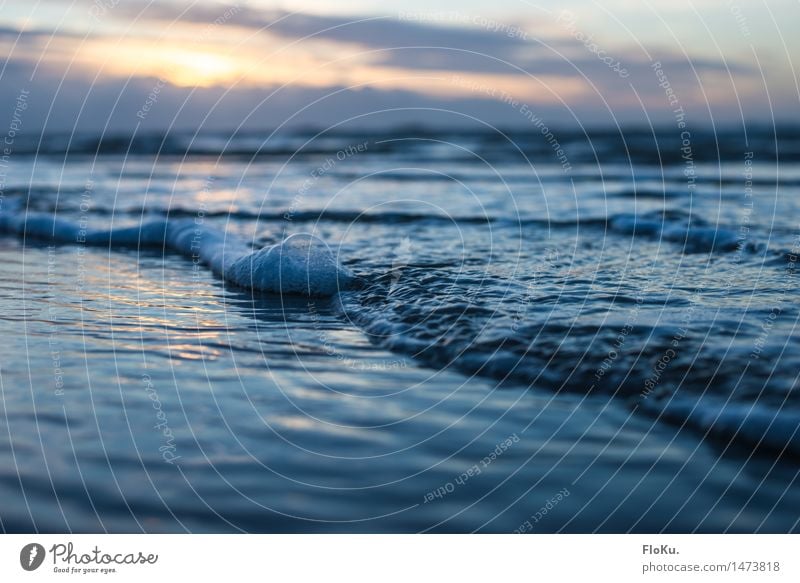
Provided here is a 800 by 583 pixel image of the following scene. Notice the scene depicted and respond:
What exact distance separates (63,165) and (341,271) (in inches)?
721

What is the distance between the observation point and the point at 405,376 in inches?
206

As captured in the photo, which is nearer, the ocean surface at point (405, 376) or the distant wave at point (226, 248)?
the ocean surface at point (405, 376)

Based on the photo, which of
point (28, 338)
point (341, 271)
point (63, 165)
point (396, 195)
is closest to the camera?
point (28, 338)

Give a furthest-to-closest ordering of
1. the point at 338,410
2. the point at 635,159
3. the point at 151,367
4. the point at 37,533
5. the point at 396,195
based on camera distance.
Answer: the point at 635,159, the point at 396,195, the point at 151,367, the point at 338,410, the point at 37,533

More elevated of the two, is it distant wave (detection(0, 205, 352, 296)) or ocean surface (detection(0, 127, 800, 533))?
distant wave (detection(0, 205, 352, 296))

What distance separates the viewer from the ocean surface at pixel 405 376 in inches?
145

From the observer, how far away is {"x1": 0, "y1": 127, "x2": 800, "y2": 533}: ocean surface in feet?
12.1

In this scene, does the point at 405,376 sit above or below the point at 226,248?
below

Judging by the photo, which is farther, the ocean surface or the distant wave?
the distant wave

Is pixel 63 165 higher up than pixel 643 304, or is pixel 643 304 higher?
pixel 63 165

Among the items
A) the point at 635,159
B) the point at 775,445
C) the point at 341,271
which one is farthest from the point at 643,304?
the point at 635,159

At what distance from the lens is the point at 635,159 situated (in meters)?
25.7

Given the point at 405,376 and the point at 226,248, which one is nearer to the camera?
the point at 405,376
